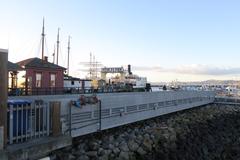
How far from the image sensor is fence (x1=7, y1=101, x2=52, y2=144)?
9.72m

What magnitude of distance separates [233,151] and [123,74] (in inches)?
1732

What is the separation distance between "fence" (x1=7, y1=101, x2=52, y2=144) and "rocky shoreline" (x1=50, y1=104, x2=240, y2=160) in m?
1.15

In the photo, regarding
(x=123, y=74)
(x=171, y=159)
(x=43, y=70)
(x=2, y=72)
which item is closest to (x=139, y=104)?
(x=171, y=159)

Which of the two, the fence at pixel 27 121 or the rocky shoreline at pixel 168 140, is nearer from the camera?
the fence at pixel 27 121

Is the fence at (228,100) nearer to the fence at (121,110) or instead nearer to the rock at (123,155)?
the fence at (121,110)

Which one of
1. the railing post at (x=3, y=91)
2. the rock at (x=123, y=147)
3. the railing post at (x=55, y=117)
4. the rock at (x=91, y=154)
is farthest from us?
the rock at (x=123, y=147)

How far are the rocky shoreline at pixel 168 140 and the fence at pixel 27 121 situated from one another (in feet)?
3.77

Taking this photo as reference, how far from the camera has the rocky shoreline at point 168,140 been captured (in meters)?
14.4

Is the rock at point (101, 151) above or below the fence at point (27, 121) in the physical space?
below

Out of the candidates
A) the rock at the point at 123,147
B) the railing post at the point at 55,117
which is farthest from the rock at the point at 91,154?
the railing post at the point at 55,117

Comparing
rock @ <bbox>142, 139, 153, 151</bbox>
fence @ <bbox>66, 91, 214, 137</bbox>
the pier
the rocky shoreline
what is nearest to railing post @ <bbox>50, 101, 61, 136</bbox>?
the pier

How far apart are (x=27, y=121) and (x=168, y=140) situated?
11940 mm

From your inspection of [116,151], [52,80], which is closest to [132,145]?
[116,151]

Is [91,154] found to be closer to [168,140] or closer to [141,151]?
[141,151]
